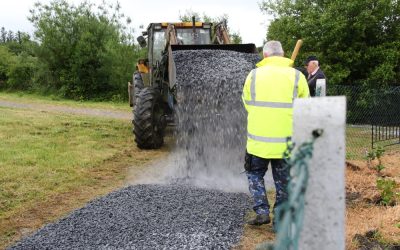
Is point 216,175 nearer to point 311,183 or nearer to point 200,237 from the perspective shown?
point 200,237

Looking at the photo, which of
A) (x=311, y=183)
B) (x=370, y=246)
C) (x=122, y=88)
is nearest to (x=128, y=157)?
(x=370, y=246)

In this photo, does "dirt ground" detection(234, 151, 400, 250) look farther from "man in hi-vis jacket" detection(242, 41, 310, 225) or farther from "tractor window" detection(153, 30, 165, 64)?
"tractor window" detection(153, 30, 165, 64)

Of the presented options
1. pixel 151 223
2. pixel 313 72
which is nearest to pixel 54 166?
pixel 151 223

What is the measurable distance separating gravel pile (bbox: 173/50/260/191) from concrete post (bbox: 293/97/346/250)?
5297 millimetres

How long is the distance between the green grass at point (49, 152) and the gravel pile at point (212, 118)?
1.61m

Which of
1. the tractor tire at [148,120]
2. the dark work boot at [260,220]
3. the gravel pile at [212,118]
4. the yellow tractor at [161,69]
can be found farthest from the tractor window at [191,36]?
the dark work boot at [260,220]

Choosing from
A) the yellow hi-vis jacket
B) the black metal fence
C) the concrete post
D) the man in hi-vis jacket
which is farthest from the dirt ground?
the black metal fence

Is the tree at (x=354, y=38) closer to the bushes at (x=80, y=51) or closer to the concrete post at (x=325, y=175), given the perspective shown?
the bushes at (x=80, y=51)

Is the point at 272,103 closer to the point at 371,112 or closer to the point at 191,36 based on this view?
the point at 191,36

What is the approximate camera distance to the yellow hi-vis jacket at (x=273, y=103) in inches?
170

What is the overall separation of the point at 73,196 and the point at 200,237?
2491mm

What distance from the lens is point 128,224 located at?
15.3ft

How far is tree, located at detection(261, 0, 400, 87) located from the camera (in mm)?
14781

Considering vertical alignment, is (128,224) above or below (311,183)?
below
